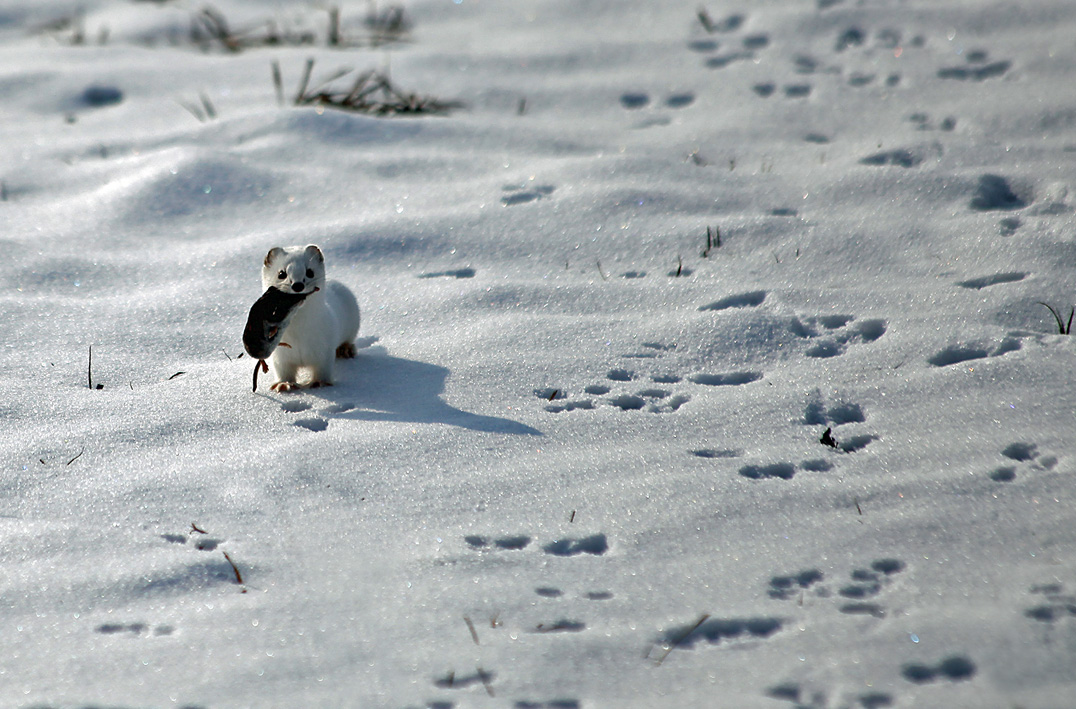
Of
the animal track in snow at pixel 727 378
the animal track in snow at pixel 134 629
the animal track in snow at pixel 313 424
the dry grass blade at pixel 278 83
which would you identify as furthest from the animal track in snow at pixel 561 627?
the dry grass blade at pixel 278 83

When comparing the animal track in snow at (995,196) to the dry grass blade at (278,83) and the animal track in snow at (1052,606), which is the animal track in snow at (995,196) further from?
the dry grass blade at (278,83)

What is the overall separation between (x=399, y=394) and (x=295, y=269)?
1.63ft

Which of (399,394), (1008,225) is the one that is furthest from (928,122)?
(399,394)

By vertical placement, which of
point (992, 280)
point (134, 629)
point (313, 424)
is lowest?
point (134, 629)

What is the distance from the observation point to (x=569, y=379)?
3156mm

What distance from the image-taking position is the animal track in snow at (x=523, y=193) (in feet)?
14.6

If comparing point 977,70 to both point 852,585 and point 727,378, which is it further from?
point 852,585

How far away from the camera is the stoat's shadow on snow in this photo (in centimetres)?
290

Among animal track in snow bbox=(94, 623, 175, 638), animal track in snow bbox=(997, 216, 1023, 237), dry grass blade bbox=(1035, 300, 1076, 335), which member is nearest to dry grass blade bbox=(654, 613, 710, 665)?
animal track in snow bbox=(94, 623, 175, 638)

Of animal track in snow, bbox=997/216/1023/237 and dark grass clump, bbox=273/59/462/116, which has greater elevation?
dark grass clump, bbox=273/59/462/116

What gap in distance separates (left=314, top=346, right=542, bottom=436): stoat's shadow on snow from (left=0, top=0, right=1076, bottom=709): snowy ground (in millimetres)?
16

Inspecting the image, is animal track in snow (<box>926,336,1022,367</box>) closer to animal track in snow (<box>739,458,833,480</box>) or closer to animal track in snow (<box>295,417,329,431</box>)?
animal track in snow (<box>739,458,833,480</box>)

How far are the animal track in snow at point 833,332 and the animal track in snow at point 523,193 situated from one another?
59.4 inches

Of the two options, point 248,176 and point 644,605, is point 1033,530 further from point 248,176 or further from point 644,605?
point 248,176
